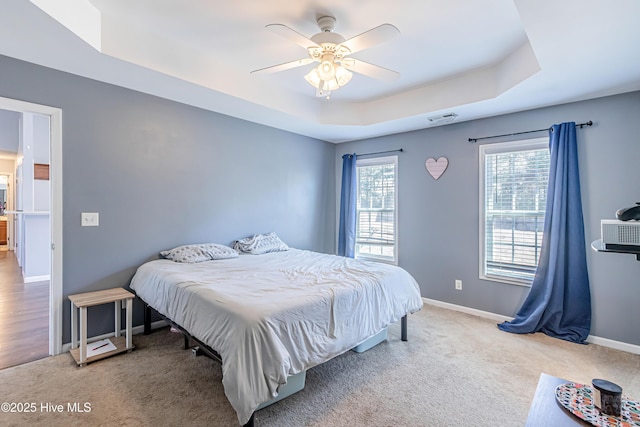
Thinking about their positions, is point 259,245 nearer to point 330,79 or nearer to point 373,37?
point 330,79

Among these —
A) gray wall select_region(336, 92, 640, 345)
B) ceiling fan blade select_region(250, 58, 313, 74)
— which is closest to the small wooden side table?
ceiling fan blade select_region(250, 58, 313, 74)

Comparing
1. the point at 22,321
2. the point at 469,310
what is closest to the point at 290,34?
the point at 469,310

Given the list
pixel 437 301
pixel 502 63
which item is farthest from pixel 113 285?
pixel 502 63

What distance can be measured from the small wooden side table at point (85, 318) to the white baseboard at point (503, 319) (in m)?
3.51

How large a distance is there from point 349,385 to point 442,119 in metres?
3.13

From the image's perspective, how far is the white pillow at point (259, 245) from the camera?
375 cm

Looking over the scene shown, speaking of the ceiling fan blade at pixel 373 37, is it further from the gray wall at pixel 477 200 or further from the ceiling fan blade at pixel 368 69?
the gray wall at pixel 477 200

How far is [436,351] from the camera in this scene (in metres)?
2.74

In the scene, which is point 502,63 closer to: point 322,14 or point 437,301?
point 322,14

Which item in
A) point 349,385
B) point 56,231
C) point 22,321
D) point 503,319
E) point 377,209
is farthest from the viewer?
point 377,209

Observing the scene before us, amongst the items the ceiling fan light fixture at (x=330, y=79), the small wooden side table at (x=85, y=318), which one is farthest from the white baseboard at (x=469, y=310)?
the small wooden side table at (x=85, y=318)

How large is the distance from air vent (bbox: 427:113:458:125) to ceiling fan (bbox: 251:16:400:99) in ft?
4.79

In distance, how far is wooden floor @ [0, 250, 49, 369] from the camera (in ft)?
8.50

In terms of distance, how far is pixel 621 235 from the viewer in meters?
1.18
